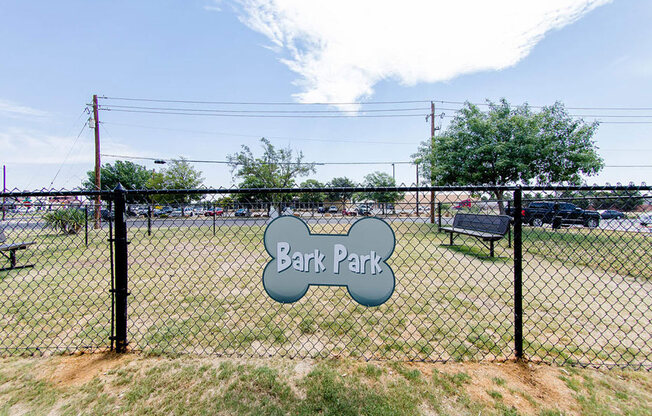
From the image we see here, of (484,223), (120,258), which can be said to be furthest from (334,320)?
(484,223)

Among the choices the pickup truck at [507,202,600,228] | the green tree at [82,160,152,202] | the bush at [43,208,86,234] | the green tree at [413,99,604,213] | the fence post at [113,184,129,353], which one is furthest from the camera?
the green tree at [82,160,152,202]

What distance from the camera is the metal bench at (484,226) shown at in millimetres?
5957

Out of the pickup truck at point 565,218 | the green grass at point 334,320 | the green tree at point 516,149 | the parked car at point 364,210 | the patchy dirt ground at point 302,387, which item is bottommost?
the green grass at point 334,320

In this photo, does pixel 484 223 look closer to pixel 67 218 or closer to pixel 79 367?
pixel 79 367

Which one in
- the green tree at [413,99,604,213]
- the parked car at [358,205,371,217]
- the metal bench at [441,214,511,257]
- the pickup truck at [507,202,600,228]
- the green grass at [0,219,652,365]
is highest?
the green tree at [413,99,604,213]

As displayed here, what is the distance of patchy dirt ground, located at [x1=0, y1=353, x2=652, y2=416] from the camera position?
1671mm

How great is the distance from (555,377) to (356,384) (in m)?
1.54

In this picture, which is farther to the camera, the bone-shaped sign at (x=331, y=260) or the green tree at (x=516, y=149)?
the green tree at (x=516, y=149)

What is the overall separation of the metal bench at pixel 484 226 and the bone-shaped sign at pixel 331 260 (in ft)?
14.8

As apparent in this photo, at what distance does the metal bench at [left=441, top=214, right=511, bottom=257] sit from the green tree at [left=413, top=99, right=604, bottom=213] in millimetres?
5230

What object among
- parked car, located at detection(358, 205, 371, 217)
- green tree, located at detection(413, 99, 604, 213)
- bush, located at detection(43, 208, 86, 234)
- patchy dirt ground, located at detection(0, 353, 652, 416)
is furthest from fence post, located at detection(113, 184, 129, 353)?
green tree, located at detection(413, 99, 604, 213)

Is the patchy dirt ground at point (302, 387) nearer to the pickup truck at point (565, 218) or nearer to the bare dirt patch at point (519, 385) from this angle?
the bare dirt patch at point (519, 385)

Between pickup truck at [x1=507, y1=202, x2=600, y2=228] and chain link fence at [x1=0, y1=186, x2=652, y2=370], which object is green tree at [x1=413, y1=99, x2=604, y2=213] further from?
chain link fence at [x1=0, y1=186, x2=652, y2=370]

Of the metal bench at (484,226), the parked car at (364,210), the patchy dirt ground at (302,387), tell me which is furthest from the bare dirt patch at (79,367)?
the metal bench at (484,226)
